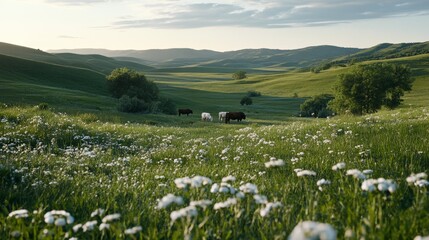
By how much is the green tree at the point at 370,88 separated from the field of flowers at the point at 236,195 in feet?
194

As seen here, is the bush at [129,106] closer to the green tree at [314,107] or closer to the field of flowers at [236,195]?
the field of flowers at [236,195]

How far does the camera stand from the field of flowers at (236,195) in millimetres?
4043

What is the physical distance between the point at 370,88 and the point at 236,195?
232 feet

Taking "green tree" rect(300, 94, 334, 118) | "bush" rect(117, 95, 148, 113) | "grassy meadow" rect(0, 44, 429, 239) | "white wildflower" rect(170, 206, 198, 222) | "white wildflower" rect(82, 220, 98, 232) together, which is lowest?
"green tree" rect(300, 94, 334, 118)

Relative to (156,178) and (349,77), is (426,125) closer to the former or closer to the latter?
(156,178)

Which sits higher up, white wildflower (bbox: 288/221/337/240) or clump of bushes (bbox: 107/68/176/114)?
white wildflower (bbox: 288/221/337/240)

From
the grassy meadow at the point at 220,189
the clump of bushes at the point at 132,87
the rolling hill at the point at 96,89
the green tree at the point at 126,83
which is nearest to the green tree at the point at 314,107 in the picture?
the rolling hill at the point at 96,89

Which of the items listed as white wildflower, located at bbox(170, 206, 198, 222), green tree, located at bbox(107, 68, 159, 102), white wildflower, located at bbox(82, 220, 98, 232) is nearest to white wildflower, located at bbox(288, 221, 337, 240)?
white wildflower, located at bbox(170, 206, 198, 222)

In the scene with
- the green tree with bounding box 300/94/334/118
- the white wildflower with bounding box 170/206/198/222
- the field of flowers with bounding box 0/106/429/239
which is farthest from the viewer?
the green tree with bounding box 300/94/334/118

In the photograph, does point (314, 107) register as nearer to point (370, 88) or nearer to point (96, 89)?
point (370, 88)

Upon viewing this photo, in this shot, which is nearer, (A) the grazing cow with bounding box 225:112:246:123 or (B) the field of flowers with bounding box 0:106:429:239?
(B) the field of flowers with bounding box 0:106:429:239

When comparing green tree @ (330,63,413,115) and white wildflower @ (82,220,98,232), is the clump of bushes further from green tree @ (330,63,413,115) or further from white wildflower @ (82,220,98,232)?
white wildflower @ (82,220,98,232)

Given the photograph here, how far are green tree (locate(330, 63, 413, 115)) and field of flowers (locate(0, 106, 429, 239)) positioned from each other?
5924 cm

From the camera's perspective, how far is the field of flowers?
4.04 metres
